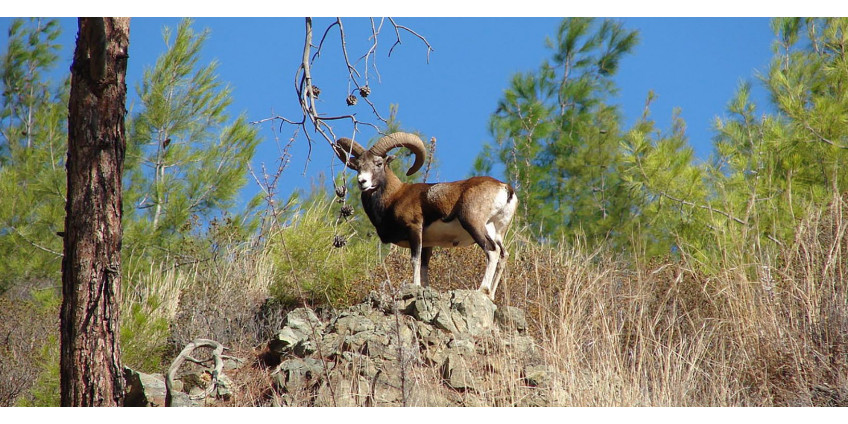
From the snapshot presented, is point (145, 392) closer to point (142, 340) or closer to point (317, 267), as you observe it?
point (142, 340)

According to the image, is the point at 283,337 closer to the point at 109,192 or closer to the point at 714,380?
the point at 109,192

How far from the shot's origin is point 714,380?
7.58m

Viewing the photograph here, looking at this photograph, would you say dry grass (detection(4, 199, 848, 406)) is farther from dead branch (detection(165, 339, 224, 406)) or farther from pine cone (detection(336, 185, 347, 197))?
pine cone (detection(336, 185, 347, 197))

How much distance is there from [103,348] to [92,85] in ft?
5.49

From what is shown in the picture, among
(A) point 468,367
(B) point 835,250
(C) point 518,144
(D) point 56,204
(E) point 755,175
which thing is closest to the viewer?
(A) point 468,367

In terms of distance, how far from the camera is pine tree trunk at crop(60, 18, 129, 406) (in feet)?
19.0

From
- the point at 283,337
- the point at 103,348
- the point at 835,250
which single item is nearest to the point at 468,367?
the point at 283,337

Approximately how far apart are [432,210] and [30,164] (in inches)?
383

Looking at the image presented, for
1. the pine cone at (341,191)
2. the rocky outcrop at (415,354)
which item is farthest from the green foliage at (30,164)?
the pine cone at (341,191)

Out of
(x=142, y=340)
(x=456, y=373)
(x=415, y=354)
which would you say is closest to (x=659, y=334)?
(x=456, y=373)

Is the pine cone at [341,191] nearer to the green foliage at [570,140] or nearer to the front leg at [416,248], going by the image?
the front leg at [416,248]

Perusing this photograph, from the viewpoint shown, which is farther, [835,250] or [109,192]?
[835,250]

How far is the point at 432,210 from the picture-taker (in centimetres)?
886

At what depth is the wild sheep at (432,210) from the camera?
8.67 meters
